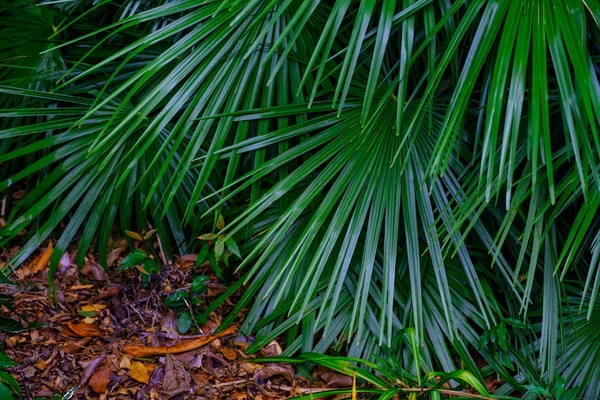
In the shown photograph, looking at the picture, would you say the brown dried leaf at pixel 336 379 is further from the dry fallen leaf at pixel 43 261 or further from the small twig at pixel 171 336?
the dry fallen leaf at pixel 43 261

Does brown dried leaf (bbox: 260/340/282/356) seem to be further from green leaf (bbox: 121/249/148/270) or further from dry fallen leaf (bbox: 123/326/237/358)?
green leaf (bbox: 121/249/148/270)

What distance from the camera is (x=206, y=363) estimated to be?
91.4 inches

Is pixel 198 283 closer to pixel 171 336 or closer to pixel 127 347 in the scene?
pixel 171 336

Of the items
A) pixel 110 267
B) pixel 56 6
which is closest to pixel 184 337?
pixel 110 267

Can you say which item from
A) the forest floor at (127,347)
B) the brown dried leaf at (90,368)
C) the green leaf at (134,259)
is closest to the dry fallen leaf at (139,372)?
the forest floor at (127,347)

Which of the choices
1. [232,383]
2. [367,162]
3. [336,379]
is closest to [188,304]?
[232,383]

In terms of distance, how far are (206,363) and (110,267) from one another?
57cm

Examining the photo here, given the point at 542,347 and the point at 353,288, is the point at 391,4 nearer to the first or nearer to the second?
the point at 353,288

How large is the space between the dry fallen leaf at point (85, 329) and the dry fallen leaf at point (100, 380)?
16cm

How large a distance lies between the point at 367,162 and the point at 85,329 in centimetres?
113

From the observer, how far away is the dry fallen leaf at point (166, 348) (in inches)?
90.3

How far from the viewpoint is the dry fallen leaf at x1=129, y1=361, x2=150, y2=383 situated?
2.21 metres

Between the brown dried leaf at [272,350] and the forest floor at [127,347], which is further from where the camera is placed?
the brown dried leaf at [272,350]

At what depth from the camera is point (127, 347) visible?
91.0 inches
